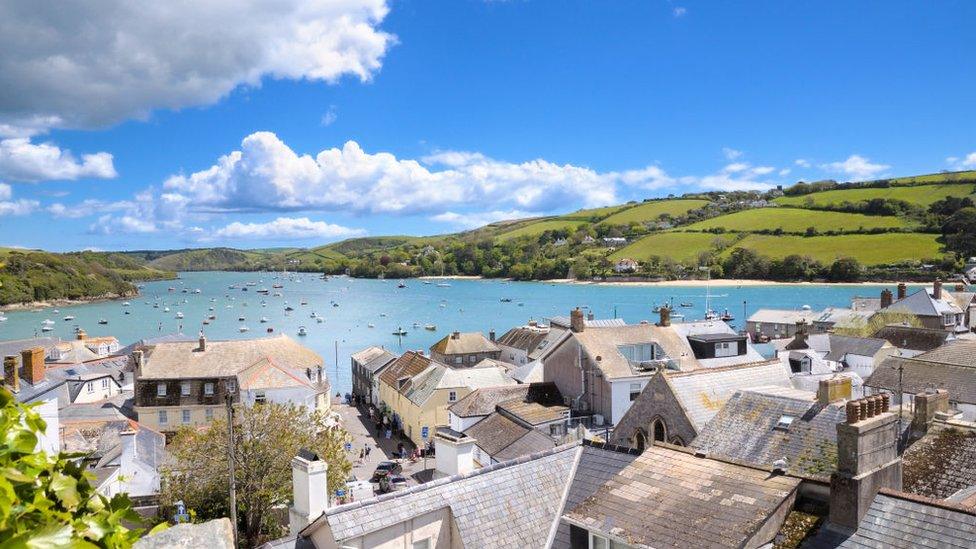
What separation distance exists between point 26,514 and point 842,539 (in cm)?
1162

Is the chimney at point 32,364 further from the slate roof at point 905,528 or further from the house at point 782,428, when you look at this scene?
the slate roof at point 905,528

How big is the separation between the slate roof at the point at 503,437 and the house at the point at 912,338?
128 feet

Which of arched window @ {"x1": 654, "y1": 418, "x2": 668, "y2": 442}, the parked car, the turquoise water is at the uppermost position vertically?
arched window @ {"x1": 654, "y1": 418, "x2": 668, "y2": 442}

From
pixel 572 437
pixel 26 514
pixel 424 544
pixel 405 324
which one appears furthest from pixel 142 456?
pixel 405 324

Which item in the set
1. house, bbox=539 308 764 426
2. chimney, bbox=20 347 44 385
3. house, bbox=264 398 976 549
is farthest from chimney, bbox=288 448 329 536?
chimney, bbox=20 347 44 385

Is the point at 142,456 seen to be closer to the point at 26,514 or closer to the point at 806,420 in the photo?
the point at 806,420

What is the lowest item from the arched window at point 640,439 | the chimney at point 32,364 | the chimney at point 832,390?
the arched window at point 640,439

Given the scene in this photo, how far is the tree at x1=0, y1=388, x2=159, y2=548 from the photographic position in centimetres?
269

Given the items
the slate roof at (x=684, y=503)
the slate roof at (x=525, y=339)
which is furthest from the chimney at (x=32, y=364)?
the slate roof at (x=525, y=339)

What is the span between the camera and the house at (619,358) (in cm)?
3653

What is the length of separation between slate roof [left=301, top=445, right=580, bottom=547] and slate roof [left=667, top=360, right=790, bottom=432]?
33.8 ft

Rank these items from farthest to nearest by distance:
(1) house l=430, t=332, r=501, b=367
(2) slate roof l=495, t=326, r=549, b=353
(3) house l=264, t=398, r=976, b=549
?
(2) slate roof l=495, t=326, r=549, b=353 → (1) house l=430, t=332, r=501, b=367 → (3) house l=264, t=398, r=976, b=549

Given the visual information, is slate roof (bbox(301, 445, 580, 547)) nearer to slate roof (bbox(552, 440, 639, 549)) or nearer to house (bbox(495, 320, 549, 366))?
slate roof (bbox(552, 440, 639, 549))

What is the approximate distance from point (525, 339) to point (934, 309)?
45.7 metres
